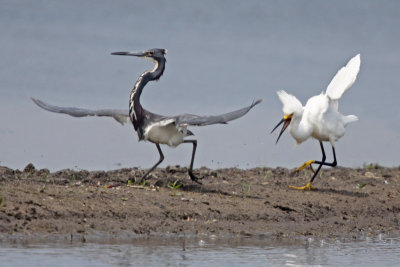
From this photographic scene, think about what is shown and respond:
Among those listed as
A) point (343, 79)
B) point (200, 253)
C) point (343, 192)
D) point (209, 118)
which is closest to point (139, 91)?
point (209, 118)

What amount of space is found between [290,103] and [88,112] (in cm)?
355

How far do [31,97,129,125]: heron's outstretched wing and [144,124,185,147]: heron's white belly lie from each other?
69 centimetres

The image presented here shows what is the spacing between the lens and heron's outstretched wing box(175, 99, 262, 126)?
33.4 ft

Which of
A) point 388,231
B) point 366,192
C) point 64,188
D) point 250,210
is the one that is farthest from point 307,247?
point 366,192

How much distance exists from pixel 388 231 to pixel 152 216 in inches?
150

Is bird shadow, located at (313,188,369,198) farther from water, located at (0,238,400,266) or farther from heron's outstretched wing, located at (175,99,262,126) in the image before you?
water, located at (0,238,400,266)

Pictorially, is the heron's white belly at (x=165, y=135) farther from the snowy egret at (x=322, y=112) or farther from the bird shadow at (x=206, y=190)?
the snowy egret at (x=322, y=112)

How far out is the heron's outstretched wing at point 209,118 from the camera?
33.4 feet

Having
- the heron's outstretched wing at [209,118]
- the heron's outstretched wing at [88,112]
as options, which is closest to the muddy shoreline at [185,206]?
the heron's outstretched wing at [88,112]

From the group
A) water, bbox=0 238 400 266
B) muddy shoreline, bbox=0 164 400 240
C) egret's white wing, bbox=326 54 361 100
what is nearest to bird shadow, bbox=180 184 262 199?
muddy shoreline, bbox=0 164 400 240

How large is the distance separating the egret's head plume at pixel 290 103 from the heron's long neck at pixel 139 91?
220 centimetres

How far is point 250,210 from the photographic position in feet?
34.6

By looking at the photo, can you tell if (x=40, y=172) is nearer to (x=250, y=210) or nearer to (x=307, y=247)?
(x=250, y=210)

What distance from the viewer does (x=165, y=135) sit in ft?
35.9
